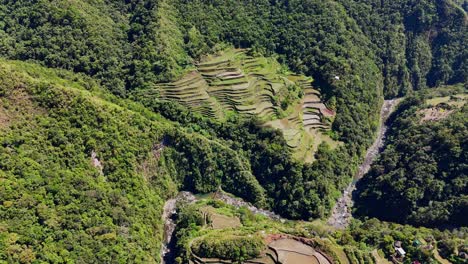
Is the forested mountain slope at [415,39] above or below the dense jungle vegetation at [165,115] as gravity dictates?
above

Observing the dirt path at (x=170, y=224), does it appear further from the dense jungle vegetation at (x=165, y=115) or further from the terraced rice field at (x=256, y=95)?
the terraced rice field at (x=256, y=95)

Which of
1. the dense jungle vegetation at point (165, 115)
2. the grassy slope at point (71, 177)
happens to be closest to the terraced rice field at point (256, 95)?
the dense jungle vegetation at point (165, 115)

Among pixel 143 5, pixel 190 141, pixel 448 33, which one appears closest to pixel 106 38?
pixel 143 5

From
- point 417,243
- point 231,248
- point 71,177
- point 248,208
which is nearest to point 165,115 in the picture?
point 248,208

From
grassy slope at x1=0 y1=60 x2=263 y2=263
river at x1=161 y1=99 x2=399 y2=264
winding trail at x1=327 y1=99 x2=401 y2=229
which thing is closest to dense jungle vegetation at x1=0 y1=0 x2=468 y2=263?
grassy slope at x1=0 y1=60 x2=263 y2=263

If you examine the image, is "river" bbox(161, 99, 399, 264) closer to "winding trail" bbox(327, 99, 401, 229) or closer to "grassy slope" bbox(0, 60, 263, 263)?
"winding trail" bbox(327, 99, 401, 229)

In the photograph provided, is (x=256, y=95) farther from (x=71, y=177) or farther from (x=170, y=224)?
(x=71, y=177)
